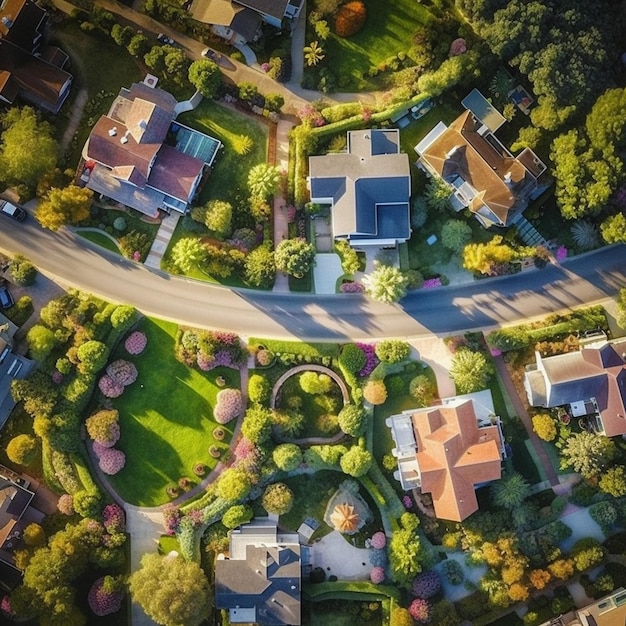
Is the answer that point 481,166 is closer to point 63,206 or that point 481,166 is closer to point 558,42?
point 558,42

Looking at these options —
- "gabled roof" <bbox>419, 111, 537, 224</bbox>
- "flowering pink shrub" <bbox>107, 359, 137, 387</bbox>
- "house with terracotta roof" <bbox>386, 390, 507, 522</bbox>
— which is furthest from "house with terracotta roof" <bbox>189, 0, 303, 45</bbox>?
"house with terracotta roof" <bbox>386, 390, 507, 522</bbox>

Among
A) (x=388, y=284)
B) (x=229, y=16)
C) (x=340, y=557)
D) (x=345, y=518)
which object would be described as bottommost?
(x=340, y=557)

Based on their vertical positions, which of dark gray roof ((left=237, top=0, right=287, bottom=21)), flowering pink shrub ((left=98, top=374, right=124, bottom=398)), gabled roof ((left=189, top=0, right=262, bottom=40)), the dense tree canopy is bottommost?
flowering pink shrub ((left=98, top=374, right=124, bottom=398))

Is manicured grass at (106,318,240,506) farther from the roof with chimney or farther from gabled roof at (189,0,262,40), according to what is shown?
gabled roof at (189,0,262,40)

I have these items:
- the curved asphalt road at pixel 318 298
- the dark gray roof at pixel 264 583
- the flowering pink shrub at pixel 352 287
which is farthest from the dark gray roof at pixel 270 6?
the dark gray roof at pixel 264 583

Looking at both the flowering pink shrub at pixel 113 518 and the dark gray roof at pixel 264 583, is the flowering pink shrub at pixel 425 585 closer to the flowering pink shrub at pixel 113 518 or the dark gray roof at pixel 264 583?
the dark gray roof at pixel 264 583

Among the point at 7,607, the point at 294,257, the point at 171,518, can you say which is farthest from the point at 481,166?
the point at 7,607

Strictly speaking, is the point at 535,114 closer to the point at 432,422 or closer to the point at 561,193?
the point at 561,193

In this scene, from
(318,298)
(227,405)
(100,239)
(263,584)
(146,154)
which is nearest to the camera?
(263,584)
